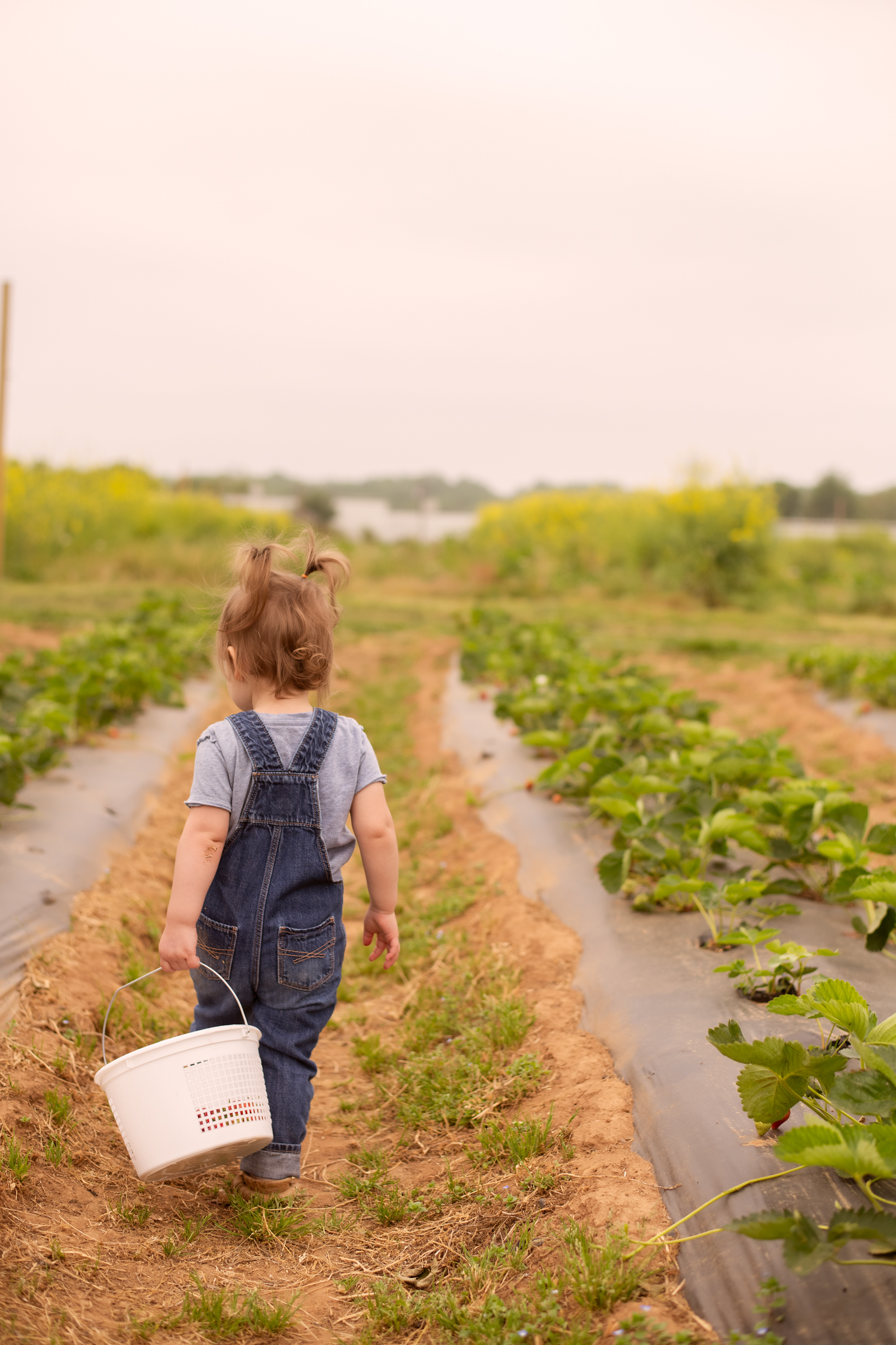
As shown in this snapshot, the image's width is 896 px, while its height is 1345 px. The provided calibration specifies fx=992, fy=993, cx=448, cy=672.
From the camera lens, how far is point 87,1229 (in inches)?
74.5

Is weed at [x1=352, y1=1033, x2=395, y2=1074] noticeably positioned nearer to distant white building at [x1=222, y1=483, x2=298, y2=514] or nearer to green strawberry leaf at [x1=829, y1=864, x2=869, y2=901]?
green strawberry leaf at [x1=829, y1=864, x2=869, y2=901]

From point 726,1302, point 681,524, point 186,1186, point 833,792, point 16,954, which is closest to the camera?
point 726,1302

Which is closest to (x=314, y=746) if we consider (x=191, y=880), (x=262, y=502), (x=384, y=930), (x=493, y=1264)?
(x=191, y=880)

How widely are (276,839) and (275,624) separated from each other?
468mm

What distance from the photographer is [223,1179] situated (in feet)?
7.36

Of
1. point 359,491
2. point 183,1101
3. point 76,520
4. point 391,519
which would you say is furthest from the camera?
point 359,491

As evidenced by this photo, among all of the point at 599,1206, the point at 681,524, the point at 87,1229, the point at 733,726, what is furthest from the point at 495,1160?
the point at 681,524

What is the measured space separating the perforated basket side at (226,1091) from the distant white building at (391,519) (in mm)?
38918

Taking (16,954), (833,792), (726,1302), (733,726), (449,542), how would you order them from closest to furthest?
(726,1302) → (16,954) → (833,792) → (733,726) → (449,542)

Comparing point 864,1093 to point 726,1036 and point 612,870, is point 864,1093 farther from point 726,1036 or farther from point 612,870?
point 612,870

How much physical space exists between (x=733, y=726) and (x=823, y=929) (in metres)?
4.53

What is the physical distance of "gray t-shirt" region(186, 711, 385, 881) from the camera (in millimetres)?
2102

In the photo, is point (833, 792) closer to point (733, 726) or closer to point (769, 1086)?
point (769, 1086)

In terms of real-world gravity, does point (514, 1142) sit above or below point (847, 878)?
below
